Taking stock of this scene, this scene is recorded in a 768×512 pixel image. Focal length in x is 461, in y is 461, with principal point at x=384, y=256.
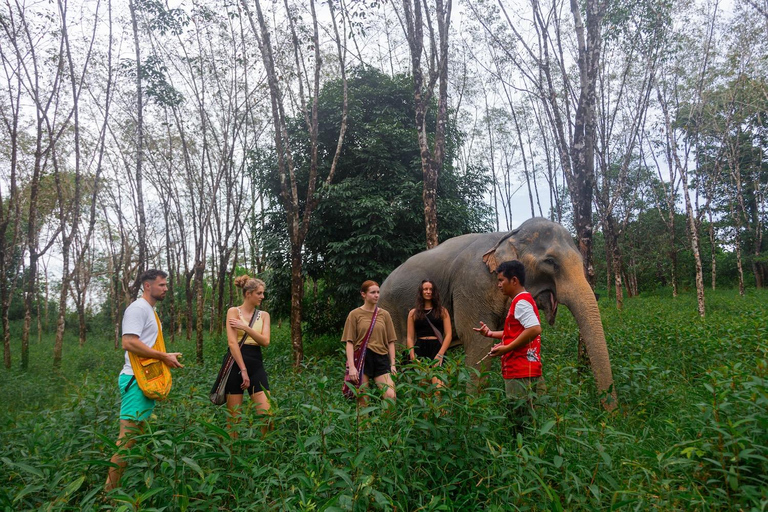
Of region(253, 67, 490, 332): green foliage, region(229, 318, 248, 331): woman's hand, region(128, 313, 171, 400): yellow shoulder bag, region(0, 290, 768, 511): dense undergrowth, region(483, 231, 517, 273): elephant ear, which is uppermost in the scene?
region(253, 67, 490, 332): green foliage

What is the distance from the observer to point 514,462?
2994 mm

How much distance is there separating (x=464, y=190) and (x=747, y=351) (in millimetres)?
8216

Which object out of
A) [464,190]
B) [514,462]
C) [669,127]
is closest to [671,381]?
[514,462]

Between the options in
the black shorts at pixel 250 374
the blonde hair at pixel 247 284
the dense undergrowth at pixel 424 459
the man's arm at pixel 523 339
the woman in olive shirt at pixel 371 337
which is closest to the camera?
the dense undergrowth at pixel 424 459

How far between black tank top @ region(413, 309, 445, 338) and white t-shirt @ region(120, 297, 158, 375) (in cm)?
282

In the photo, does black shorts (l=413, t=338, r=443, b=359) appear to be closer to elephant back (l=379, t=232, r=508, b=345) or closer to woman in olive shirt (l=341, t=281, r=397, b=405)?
woman in olive shirt (l=341, t=281, r=397, b=405)

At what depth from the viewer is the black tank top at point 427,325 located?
5.34 m

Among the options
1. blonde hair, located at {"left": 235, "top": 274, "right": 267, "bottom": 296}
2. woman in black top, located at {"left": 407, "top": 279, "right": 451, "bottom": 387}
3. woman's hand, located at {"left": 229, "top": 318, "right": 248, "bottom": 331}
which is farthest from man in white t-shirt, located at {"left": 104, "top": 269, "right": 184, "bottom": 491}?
woman in black top, located at {"left": 407, "top": 279, "right": 451, "bottom": 387}

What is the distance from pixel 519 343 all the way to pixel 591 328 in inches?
69.8

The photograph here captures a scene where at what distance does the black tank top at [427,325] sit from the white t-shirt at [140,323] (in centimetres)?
282

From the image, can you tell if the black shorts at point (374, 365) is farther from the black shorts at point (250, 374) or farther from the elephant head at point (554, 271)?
the elephant head at point (554, 271)

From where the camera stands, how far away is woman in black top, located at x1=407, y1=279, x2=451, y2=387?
209 inches

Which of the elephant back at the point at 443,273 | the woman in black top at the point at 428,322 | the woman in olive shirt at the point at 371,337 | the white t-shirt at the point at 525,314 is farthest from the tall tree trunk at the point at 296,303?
the white t-shirt at the point at 525,314

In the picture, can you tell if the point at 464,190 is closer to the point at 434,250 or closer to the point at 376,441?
the point at 434,250
